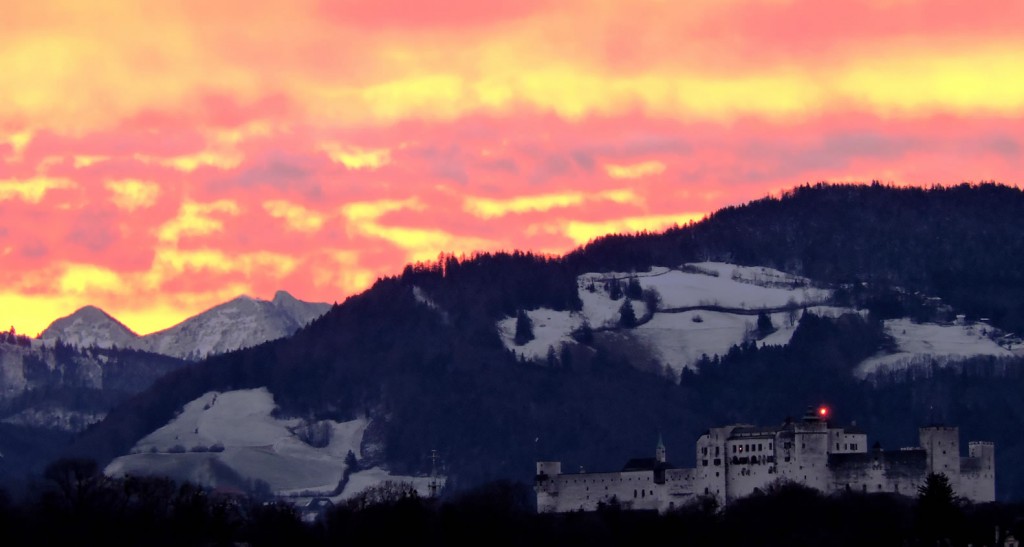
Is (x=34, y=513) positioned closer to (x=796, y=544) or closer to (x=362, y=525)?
(x=362, y=525)

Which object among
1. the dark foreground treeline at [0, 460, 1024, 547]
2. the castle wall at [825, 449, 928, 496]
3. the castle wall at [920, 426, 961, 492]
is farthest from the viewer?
the castle wall at [920, 426, 961, 492]

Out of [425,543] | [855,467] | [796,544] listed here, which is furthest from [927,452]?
[425,543]

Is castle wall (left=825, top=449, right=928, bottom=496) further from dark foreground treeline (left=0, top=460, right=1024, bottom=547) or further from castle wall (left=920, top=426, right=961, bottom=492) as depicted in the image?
dark foreground treeline (left=0, top=460, right=1024, bottom=547)

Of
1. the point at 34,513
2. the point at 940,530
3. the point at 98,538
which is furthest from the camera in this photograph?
the point at 34,513

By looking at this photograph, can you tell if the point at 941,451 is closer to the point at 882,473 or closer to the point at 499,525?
the point at 882,473

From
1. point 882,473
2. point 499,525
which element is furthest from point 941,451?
point 499,525

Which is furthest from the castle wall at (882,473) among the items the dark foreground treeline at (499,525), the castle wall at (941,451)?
the dark foreground treeline at (499,525)

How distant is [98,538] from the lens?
17588cm

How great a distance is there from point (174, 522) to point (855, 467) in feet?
142

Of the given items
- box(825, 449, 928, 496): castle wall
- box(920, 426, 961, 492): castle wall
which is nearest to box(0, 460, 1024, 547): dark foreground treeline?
box(825, 449, 928, 496): castle wall

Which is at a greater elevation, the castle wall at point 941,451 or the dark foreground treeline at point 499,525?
the castle wall at point 941,451

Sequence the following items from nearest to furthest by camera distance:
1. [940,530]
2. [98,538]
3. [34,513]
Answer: [940,530]
[98,538]
[34,513]

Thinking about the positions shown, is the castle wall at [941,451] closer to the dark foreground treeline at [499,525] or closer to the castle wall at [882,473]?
the castle wall at [882,473]

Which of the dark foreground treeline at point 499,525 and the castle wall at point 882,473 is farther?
the castle wall at point 882,473
